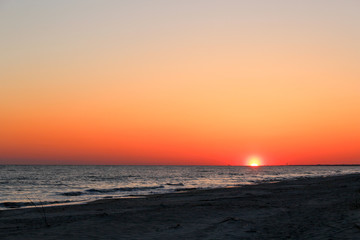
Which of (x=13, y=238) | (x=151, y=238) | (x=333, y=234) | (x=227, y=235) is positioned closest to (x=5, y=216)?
(x=13, y=238)

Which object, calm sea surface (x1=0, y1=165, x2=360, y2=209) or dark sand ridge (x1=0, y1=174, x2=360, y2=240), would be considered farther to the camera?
calm sea surface (x1=0, y1=165, x2=360, y2=209)

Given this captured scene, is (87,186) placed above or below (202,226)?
below

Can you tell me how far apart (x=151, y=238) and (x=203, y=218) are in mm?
4692

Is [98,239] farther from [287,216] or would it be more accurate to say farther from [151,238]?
[287,216]

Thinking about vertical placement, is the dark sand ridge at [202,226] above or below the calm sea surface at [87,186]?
above

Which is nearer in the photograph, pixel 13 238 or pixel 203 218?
pixel 13 238

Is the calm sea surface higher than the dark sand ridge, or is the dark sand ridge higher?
the dark sand ridge

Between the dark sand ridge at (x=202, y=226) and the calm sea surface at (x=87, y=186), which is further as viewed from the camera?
the calm sea surface at (x=87, y=186)

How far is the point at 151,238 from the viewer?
38.9ft

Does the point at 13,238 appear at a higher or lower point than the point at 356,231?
lower

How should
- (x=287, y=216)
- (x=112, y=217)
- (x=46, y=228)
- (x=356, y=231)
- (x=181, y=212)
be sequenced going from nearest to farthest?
(x=356, y=231) < (x=46, y=228) < (x=287, y=216) < (x=112, y=217) < (x=181, y=212)

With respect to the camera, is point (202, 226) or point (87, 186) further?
point (87, 186)

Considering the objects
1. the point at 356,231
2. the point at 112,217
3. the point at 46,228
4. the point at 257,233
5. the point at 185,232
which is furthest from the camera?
the point at 112,217

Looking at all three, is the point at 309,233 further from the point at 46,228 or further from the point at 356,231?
the point at 46,228
